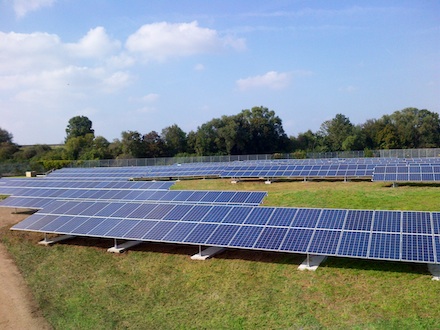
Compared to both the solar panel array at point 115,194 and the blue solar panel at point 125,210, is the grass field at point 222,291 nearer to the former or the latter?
the blue solar panel at point 125,210

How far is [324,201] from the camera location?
25.6 m

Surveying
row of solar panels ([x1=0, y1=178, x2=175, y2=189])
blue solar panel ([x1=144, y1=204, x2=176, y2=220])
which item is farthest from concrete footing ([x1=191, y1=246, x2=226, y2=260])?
row of solar panels ([x1=0, y1=178, x2=175, y2=189])

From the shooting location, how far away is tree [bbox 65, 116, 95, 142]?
419 feet

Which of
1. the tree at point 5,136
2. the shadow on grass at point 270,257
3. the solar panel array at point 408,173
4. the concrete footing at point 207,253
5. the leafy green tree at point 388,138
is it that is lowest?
the shadow on grass at point 270,257

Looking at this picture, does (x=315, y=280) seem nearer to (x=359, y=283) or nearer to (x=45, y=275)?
(x=359, y=283)

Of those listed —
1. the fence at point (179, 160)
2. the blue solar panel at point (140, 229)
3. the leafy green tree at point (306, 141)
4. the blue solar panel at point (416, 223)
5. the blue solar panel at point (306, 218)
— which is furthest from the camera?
the leafy green tree at point (306, 141)

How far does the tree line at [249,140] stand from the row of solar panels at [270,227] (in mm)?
69824

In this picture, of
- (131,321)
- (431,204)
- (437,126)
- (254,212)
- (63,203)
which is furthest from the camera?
(437,126)

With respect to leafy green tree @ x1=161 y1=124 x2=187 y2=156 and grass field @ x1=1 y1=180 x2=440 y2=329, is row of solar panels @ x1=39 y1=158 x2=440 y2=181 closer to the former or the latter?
grass field @ x1=1 y1=180 x2=440 y2=329

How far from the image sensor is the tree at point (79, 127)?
128m

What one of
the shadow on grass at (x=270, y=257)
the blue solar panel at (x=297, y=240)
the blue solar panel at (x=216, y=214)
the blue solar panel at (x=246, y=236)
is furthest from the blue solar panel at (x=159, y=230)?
the blue solar panel at (x=297, y=240)

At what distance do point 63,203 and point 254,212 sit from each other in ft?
42.3

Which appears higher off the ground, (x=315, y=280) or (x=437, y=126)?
(x=437, y=126)

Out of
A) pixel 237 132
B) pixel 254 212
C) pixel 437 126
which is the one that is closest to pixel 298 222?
pixel 254 212
